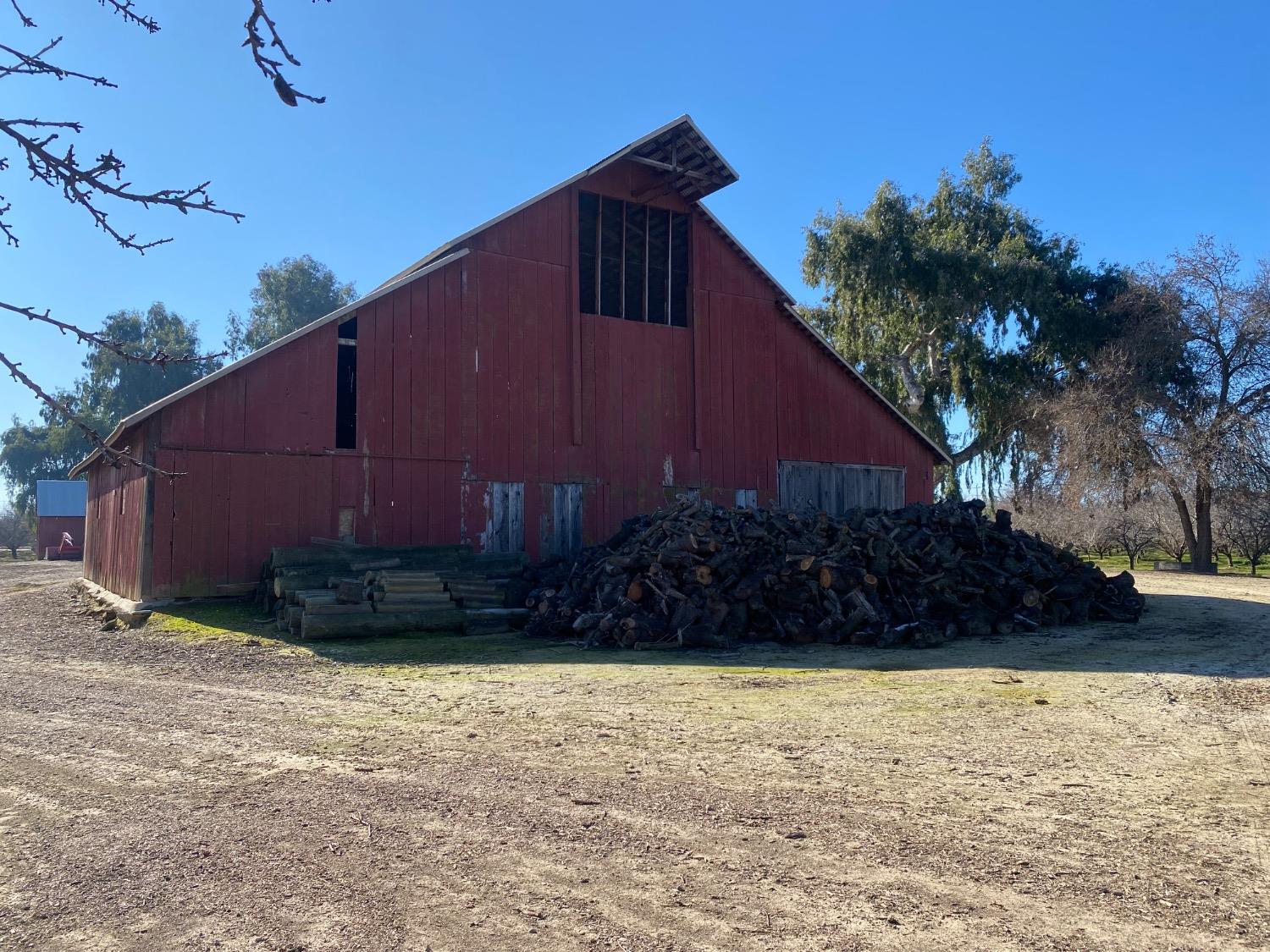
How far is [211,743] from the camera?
662 centimetres

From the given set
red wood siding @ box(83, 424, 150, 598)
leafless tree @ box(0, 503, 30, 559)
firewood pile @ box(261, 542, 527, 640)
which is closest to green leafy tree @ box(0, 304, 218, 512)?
leafless tree @ box(0, 503, 30, 559)

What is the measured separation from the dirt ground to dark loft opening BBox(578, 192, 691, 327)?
471 inches

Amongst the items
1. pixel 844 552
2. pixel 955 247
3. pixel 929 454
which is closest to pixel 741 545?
pixel 844 552

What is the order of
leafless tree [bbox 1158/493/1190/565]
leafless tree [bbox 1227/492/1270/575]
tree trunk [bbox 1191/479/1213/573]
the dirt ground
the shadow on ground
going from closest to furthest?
the dirt ground
the shadow on ground
leafless tree [bbox 1227/492/1270/575]
tree trunk [bbox 1191/479/1213/573]
leafless tree [bbox 1158/493/1190/565]

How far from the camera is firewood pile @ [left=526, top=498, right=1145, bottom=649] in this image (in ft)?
41.7

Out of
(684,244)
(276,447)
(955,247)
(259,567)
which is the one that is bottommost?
(259,567)

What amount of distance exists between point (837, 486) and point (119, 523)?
16.4 meters

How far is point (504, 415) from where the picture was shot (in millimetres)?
18047

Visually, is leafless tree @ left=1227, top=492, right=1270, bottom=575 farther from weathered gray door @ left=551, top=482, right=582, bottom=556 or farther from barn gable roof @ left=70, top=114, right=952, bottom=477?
weathered gray door @ left=551, top=482, right=582, bottom=556

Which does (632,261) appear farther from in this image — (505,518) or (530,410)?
(505,518)

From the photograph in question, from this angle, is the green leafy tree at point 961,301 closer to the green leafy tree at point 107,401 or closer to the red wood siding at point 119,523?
the red wood siding at point 119,523

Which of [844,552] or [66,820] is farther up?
[844,552]

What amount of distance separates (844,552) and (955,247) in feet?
81.1

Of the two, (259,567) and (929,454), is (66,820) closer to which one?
(259,567)
